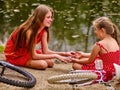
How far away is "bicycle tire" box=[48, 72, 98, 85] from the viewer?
4016mm

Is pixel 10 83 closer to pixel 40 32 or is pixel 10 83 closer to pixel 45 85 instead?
pixel 45 85

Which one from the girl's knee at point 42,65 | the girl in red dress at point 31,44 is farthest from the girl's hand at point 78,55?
the girl's knee at point 42,65

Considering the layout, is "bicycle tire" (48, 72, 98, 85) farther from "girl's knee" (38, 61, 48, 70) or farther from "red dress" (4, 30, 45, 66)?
"red dress" (4, 30, 45, 66)

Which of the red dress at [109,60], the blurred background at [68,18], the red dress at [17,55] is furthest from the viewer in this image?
the blurred background at [68,18]

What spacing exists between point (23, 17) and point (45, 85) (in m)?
7.93

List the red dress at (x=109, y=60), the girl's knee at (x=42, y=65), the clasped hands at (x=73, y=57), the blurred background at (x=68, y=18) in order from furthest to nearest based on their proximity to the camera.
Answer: the blurred background at (x=68, y=18) → the girl's knee at (x=42, y=65) → the clasped hands at (x=73, y=57) → the red dress at (x=109, y=60)

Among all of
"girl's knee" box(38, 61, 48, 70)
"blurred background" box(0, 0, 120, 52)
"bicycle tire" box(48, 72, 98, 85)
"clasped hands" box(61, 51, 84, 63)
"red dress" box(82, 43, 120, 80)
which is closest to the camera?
"bicycle tire" box(48, 72, 98, 85)

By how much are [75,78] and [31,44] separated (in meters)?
1.65

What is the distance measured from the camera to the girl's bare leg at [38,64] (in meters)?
5.77

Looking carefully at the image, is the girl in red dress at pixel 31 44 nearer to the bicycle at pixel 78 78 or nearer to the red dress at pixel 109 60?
the red dress at pixel 109 60

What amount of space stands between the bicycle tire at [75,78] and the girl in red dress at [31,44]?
48.2 inches

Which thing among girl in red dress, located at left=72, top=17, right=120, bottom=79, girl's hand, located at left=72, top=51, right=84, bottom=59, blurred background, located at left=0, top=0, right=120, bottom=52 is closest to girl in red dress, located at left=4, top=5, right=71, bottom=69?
girl's hand, located at left=72, top=51, right=84, bottom=59

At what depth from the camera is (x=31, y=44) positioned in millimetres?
5609

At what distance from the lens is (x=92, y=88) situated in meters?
4.87
